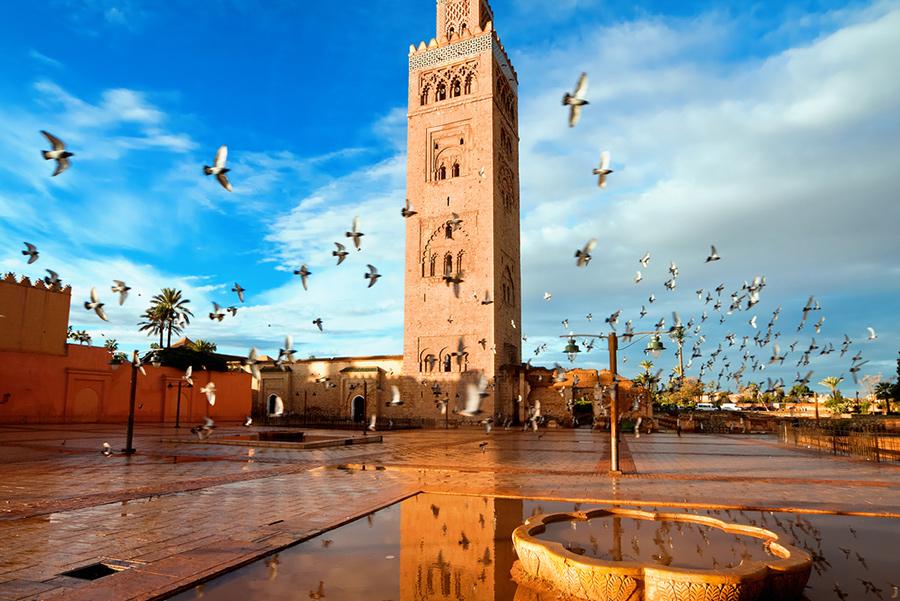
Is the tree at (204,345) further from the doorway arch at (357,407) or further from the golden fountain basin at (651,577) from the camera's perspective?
the golden fountain basin at (651,577)

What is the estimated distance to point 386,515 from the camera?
304 inches

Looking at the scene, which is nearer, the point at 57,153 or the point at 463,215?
the point at 57,153

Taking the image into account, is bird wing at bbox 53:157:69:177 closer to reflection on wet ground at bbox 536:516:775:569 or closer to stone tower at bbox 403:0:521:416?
reflection on wet ground at bbox 536:516:775:569

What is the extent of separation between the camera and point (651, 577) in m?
4.45

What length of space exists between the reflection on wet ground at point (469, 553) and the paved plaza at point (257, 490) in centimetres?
40

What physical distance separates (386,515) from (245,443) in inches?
505

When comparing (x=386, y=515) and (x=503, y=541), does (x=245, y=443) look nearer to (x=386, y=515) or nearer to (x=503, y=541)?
(x=386, y=515)

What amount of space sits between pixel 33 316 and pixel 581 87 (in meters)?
32.9

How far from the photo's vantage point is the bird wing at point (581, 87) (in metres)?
7.63

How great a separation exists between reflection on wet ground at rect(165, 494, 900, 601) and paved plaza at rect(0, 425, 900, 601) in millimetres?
397

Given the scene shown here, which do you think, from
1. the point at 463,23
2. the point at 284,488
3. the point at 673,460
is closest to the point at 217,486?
the point at 284,488

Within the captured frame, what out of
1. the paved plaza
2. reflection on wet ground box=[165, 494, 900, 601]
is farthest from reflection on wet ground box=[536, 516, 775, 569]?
the paved plaza

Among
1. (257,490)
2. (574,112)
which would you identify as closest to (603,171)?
(574,112)

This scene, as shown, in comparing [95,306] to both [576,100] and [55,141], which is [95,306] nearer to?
[55,141]
